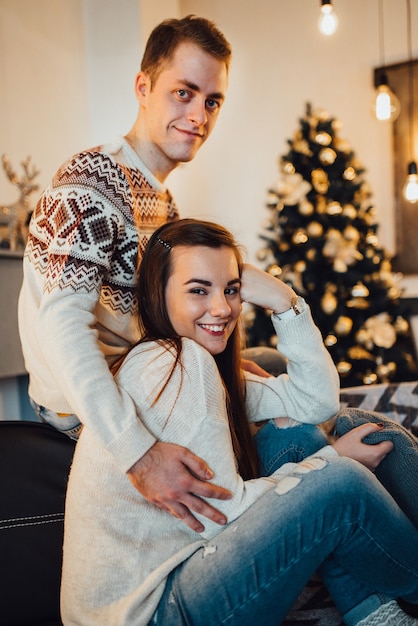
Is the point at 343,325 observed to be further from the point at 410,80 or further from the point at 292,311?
the point at 292,311

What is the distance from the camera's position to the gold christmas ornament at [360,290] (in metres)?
3.41

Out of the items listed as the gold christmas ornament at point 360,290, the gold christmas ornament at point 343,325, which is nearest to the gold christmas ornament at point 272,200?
the gold christmas ornament at point 360,290

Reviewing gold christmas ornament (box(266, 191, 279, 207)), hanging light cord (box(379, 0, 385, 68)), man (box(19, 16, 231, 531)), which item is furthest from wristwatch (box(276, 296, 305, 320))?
hanging light cord (box(379, 0, 385, 68))

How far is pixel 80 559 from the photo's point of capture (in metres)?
1.07

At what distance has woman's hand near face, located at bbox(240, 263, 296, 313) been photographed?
1415 mm

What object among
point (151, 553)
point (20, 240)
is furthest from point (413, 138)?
point (151, 553)

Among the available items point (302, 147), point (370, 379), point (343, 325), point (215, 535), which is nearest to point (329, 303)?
point (343, 325)

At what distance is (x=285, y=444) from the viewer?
4.56 feet

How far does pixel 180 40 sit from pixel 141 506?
1.13 meters

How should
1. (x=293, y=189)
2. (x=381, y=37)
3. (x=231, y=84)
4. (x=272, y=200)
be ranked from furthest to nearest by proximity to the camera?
(x=231, y=84) → (x=381, y=37) → (x=272, y=200) → (x=293, y=189)

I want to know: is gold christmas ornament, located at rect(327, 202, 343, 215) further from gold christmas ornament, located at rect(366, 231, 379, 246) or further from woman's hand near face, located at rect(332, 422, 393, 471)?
woman's hand near face, located at rect(332, 422, 393, 471)

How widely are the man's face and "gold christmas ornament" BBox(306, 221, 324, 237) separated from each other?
76.6 inches

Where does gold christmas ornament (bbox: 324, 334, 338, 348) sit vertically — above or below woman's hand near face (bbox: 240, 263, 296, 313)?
below

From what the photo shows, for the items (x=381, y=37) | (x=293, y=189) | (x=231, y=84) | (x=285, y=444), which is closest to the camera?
(x=285, y=444)
